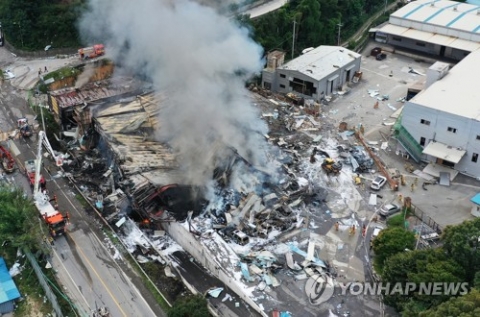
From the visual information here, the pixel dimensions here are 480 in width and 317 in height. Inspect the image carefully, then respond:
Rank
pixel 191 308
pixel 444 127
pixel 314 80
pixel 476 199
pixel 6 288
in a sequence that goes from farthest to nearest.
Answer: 1. pixel 314 80
2. pixel 444 127
3. pixel 476 199
4. pixel 6 288
5. pixel 191 308

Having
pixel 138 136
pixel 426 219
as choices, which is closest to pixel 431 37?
pixel 426 219

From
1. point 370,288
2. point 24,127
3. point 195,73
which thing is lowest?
point 370,288

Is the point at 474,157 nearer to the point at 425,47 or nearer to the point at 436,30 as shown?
the point at 425,47

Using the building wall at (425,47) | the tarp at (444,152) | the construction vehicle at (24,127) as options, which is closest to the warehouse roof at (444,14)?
the building wall at (425,47)

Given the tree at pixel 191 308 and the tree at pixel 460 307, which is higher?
the tree at pixel 460 307

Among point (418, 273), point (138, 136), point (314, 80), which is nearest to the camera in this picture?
point (418, 273)

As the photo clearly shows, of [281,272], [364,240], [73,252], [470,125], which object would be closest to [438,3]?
[470,125]

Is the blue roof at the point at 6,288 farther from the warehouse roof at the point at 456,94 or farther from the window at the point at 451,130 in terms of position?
the window at the point at 451,130

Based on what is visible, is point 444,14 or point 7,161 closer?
point 7,161
